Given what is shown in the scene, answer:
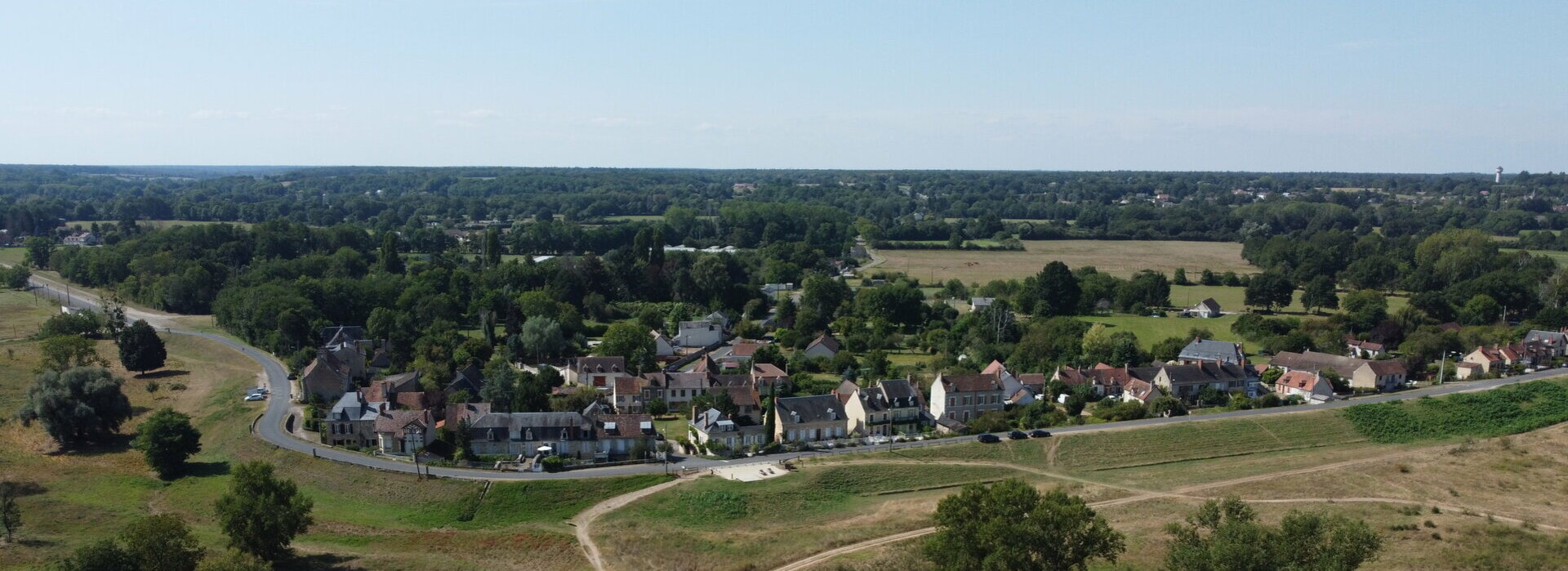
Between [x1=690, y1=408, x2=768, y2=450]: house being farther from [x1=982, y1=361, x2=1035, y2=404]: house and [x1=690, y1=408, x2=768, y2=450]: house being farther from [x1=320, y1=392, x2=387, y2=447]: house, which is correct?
[x1=320, y1=392, x2=387, y2=447]: house

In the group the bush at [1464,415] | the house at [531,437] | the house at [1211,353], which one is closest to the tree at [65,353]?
the house at [531,437]

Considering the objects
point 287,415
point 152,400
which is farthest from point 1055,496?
point 152,400

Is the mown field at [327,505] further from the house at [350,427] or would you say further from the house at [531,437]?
the house at [531,437]

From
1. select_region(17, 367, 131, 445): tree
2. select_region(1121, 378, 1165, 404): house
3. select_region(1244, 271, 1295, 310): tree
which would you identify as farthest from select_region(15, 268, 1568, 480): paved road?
select_region(1244, 271, 1295, 310): tree

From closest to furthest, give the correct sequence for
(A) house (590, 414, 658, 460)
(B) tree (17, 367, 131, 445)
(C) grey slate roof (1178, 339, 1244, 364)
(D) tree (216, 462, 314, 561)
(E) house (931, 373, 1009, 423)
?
(D) tree (216, 462, 314, 561) < (A) house (590, 414, 658, 460) < (B) tree (17, 367, 131, 445) < (E) house (931, 373, 1009, 423) < (C) grey slate roof (1178, 339, 1244, 364)

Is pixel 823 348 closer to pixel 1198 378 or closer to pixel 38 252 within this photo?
pixel 1198 378

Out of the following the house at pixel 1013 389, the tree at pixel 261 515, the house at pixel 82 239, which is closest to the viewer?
the tree at pixel 261 515

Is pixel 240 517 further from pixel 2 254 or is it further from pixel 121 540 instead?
pixel 2 254
